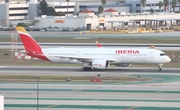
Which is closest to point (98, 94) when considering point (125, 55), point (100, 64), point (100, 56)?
point (100, 64)

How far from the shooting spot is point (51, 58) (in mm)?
85812

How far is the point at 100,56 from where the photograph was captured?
3302 inches

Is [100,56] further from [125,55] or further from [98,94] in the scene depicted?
[98,94]

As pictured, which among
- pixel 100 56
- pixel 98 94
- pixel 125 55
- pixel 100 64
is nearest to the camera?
pixel 98 94

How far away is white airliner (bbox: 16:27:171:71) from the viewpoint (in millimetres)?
82938

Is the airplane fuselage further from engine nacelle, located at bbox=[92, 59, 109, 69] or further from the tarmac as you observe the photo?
the tarmac

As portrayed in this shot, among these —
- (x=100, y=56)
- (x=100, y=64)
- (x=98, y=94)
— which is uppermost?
(x=100, y=56)

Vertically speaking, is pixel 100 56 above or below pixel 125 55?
below

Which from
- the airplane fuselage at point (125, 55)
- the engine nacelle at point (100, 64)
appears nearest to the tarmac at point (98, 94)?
the engine nacelle at point (100, 64)

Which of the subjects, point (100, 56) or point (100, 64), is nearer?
point (100, 64)

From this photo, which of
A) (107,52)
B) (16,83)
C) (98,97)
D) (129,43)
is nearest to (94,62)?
(107,52)

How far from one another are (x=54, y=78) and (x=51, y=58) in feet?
35.2

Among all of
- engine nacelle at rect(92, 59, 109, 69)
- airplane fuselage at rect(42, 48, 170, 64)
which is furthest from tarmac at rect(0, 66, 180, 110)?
airplane fuselage at rect(42, 48, 170, 64)

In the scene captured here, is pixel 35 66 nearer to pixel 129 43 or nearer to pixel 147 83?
pixel 147 83
